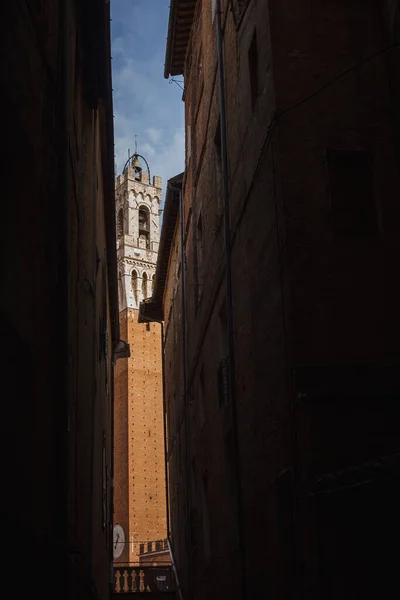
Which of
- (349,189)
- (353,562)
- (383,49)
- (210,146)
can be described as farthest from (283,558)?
(210,146)

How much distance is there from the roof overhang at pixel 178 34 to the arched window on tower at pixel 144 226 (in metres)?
37.3

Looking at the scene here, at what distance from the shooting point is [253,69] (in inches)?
429

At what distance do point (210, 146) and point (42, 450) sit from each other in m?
8.66

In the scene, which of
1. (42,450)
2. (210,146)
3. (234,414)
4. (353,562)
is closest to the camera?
(42,450)

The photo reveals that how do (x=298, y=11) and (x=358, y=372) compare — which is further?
(x=298, y=11)

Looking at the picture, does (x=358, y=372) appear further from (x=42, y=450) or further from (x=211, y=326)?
(x=211, y=326)

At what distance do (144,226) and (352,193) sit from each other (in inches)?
1957

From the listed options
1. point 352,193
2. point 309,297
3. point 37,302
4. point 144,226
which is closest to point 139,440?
point 144,226

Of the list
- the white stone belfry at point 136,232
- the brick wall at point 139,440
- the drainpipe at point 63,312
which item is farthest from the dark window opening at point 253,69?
the white stone belfry at point 136,232

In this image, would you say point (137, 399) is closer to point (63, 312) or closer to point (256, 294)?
point (256, 294)

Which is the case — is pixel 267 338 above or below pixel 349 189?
below

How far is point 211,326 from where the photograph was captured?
14.3m

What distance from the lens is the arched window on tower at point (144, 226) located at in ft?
186

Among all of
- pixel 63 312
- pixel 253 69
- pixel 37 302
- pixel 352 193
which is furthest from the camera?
pixel 253 69
